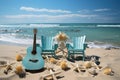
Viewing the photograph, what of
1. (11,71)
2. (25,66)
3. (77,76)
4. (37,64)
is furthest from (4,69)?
(77,76)

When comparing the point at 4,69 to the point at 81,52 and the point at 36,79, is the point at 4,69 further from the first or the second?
the point at 81,52

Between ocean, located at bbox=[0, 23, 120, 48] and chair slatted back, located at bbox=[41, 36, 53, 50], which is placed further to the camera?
ocean, located at bbox=[0, 23, 120, 48]

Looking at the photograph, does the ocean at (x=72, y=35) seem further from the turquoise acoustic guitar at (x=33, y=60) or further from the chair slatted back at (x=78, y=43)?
→ the turquoise acoustic guitar at (x=33, y=60)

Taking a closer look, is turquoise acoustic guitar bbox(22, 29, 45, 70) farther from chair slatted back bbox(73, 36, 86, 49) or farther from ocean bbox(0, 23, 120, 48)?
ocean bbox(0, 23, 120, 48)

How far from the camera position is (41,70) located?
5562 millimetres

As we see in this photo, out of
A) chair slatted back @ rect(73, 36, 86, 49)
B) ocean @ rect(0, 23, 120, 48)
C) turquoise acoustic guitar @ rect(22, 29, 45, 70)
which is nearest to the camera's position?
turquoise acoustic guitar @ rect(22, 29, 45, 70)

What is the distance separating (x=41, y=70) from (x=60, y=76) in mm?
758

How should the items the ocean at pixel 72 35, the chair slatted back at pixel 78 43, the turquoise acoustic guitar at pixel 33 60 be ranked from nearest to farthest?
the turquoise acoustic guitar at pixel 33 60
the chair slatted back at pixel 78 43
the ocean at pixel 72 35

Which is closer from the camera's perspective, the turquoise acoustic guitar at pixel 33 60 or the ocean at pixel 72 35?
the turquoise acoustic guitar at pixel 33 60

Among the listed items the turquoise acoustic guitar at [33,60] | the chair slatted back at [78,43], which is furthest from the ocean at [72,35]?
→ the turquoise acoustic guitar at [33,60]

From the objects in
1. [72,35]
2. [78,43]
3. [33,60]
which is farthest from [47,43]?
[72,35]

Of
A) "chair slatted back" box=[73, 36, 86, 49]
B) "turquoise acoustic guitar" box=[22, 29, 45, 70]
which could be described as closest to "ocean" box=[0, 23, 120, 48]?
"chair slatted back" box=[73, 36, 86, 49]

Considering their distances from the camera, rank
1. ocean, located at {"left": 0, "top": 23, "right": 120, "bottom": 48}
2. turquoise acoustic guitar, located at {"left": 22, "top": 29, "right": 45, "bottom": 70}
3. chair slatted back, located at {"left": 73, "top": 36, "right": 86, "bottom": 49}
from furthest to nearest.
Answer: ocean, located at {"left": 0, "top": 23, "right": 120, "bottom": 48} → chair slatted back, located at {"left": 73, "top": 36, "right": 86, "bottom": 49} → turquoise acoustic guitar, located at {"left": 22, "top": 29, "right": 45, "bottom": 70}

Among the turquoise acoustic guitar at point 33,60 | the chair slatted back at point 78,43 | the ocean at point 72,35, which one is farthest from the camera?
the ocean at point 72,35
